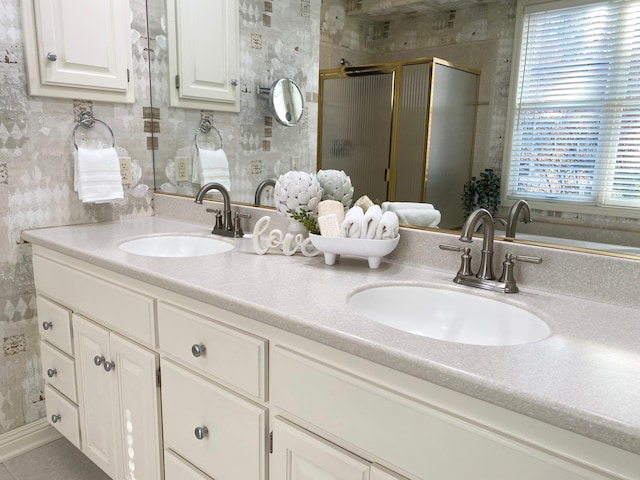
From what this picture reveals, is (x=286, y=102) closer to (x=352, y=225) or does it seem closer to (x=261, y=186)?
(x=261, y=186)

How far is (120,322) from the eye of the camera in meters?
1.43

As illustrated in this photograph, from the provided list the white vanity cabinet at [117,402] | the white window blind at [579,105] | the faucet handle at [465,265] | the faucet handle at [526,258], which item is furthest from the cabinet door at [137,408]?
the white window blind at [579,105]

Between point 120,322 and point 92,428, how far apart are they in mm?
489

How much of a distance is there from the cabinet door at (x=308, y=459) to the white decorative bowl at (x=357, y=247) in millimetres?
480

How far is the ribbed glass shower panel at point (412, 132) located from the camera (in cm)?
129

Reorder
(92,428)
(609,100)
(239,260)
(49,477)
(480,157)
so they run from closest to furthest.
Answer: (609,100) → (480,157) → (239,260) → (92,428) → (49,477)

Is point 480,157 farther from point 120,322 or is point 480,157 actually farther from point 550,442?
point 120,322

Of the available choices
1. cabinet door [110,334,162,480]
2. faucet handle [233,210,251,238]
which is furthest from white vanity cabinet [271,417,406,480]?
faucet handle [233,210,251,238]

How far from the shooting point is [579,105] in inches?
41.1

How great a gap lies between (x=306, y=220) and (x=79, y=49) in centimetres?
112

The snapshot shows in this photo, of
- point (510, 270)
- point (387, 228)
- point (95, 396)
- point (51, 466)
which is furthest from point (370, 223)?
point (51, 466)

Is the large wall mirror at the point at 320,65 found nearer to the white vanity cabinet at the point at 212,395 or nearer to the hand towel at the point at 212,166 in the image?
the hand towel at the point at 212,166

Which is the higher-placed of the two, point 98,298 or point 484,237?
point 484,237

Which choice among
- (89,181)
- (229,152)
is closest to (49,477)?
(89,181)
